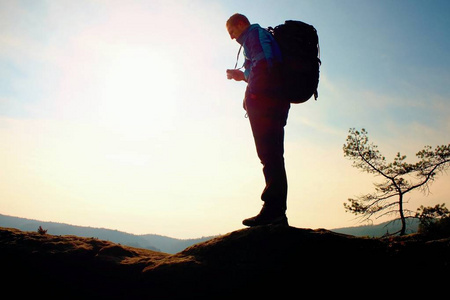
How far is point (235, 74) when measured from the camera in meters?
4.53

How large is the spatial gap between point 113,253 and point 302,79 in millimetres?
3264

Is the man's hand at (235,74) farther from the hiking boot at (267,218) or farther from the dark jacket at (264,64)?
the hiking boot at (267,218)

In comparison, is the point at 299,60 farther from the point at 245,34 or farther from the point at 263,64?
the point at 245,34

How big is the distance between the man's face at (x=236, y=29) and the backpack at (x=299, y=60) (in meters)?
0.68

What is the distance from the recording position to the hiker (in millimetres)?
3520

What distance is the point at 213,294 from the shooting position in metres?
2.28

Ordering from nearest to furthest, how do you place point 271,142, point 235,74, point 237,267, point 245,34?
point 237,267 → point 271,142 → point 245,34 → point 235,74

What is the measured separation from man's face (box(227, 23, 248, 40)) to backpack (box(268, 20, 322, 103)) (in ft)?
2.24

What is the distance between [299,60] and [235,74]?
127 cm

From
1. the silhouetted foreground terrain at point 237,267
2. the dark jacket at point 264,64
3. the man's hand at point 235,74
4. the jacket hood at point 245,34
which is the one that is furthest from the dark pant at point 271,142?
the jacket hood at point 245,34

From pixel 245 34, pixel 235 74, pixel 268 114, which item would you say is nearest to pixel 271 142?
pixel 268 114

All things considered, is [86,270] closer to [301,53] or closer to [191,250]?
[191,250]

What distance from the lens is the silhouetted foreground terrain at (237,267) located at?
7.52ft

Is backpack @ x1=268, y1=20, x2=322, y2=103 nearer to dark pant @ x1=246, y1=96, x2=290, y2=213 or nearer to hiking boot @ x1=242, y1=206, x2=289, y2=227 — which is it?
dark pant @ x1=246, y1=96, x2=290, y2=213
